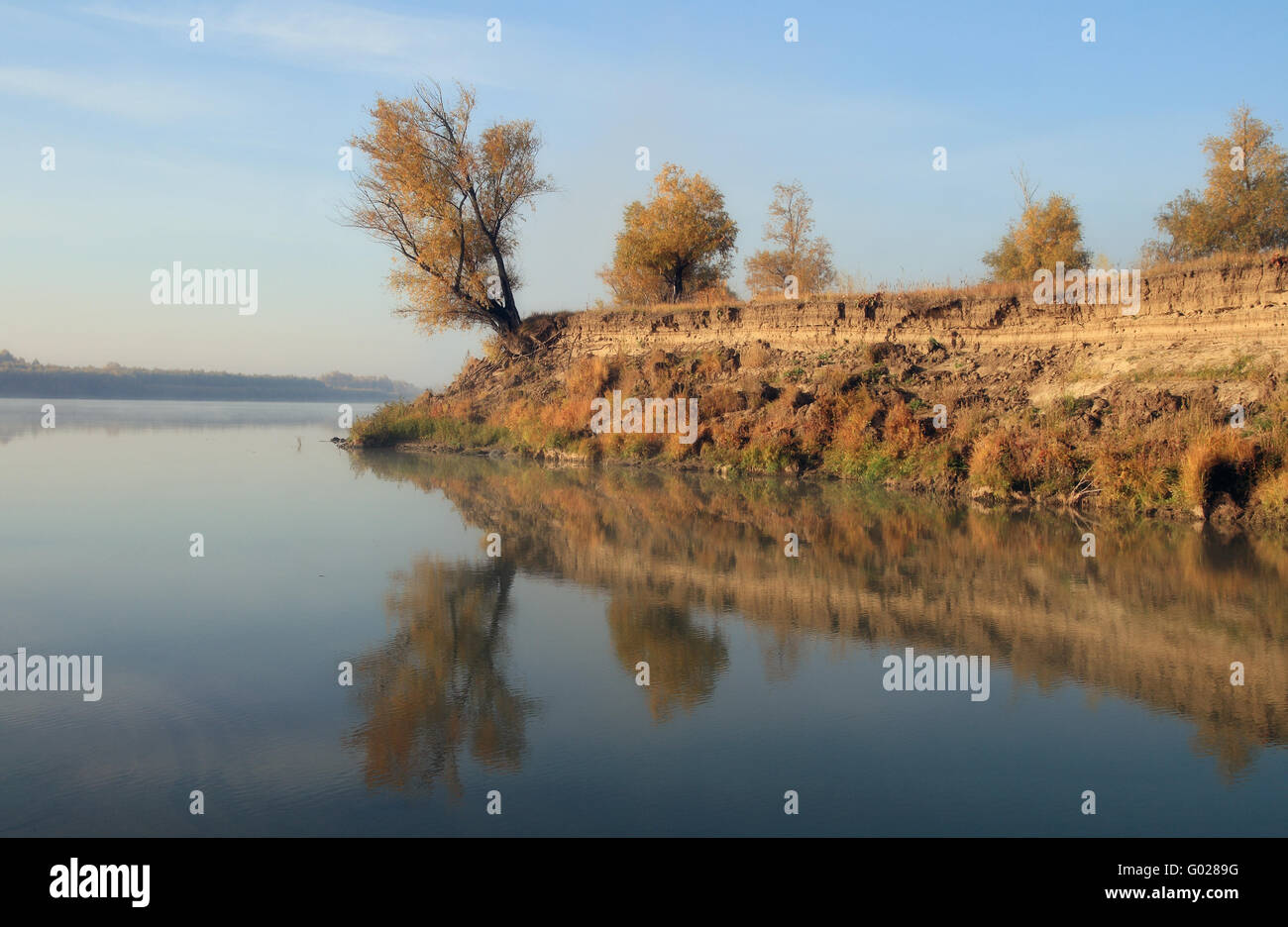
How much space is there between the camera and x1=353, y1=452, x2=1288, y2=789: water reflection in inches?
251

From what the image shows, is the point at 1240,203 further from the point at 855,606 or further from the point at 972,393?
the point at 855,606

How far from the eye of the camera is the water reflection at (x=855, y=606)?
6387 millimetres

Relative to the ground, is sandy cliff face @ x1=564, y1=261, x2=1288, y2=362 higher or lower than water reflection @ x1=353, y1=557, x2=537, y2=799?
higher

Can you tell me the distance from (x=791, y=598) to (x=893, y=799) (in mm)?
4732

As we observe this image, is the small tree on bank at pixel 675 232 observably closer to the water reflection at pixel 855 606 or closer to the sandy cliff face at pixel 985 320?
the sandy cliff face at pixel 985 320

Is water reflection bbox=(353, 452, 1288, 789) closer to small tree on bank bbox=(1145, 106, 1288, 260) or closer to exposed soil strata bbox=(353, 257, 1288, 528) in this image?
exposed soil strata bbox=(353, 257, 1288, 528)

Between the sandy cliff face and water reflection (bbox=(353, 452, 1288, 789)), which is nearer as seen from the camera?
water reflection (bbox=(353, 452, 1288, 789))

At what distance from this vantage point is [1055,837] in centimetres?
468

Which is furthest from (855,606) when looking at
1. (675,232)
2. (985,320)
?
(675,232)

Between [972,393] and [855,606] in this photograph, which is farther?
[972,393]

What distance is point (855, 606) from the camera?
30.8 feet

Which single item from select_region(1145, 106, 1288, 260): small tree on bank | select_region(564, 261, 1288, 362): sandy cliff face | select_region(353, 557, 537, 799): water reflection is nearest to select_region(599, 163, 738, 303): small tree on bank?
select_region(564, 261, 1288, 362): sandy cliff face

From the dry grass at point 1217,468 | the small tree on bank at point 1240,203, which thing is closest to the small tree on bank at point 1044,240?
the small tree on bank at point 1240,203

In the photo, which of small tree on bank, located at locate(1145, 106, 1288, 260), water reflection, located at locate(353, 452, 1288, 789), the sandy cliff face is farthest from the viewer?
small tree on bank, located at locate(1145, 106, 1288, 260)
